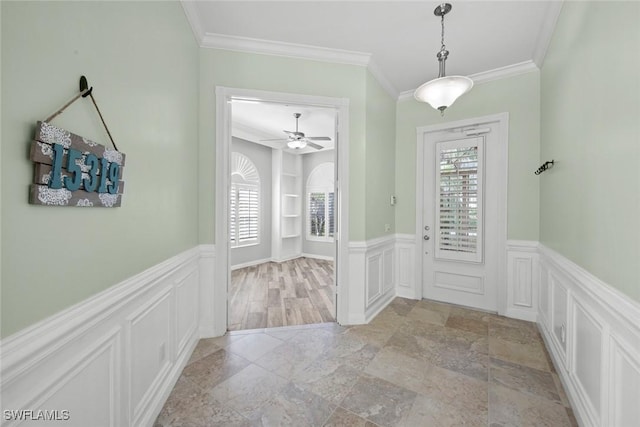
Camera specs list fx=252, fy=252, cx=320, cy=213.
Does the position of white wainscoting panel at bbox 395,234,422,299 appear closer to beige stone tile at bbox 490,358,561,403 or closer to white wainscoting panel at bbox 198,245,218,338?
beige stone tile at bbox 490,358,561,403

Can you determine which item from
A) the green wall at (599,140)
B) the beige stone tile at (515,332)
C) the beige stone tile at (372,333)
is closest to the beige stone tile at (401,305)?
the beige stone tile at (372,333)

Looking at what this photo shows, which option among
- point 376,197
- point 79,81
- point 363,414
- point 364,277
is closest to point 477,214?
point 376,197

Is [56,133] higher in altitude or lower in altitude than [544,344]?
higher

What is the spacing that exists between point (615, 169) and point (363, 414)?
1.95m

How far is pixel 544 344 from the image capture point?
2.41 m

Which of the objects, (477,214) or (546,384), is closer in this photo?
(546,384)

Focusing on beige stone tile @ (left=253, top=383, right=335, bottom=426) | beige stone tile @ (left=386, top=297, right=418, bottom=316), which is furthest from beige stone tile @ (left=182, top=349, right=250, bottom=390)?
beige stone tile @ (left=386, top=297, right=418, bottom=316)

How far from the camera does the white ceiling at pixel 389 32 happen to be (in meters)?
2.13

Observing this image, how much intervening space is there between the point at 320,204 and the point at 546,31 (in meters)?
5.21

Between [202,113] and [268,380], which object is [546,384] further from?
[202,113]

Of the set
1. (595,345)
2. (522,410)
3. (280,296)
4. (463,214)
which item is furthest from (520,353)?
(280,296)

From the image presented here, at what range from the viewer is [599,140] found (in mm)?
1432

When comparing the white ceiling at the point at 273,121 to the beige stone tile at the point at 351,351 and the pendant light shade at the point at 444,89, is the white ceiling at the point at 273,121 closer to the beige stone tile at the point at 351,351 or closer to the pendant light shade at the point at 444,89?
the pendant light shade at the point at 444,89

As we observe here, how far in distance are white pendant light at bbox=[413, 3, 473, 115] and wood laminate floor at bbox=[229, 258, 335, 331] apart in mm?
2495
